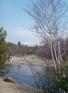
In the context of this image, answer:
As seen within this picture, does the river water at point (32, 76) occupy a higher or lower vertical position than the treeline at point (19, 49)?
lower

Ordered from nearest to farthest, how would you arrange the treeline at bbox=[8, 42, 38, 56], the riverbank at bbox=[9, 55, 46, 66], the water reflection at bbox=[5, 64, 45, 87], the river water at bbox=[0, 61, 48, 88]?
the river water at bbox=[0, 61, 48, 88] → the water reflection at bbox=[5, 64, 45, 87] → the riverbank at bbox=[9, 55, 46, 66] → the treeline at bbox=[8, 42, 38, 56]

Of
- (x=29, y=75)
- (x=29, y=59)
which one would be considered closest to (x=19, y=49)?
(x=29, y=59)

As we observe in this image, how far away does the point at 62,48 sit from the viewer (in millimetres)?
9141

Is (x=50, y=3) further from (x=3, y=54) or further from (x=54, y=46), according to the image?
(x=3, y=54)

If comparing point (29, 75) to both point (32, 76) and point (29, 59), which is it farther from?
point (32, 76)

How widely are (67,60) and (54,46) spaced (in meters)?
0.64

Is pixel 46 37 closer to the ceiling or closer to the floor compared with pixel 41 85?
closer to the ceiling

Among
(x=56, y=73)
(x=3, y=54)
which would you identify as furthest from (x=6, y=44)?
(x=56, y=73)

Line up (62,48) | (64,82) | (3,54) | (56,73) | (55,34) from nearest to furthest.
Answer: (64,82), (56,73), (55,34), (62,48), (3,54)

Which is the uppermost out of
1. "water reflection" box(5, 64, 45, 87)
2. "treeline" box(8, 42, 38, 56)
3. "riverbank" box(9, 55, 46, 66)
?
"treeline" box(8, 42, 38, 56)

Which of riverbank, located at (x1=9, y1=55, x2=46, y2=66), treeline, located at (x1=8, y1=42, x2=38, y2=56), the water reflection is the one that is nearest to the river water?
the water reflection

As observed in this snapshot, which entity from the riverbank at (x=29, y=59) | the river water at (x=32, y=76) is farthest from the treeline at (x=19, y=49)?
the river water at (x=32, y=76)

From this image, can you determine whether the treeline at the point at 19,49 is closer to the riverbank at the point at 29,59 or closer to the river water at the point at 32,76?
the riverbank at the point at 29,59

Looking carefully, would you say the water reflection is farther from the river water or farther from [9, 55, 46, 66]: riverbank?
[9, 55, 46, 66]: riverbank
